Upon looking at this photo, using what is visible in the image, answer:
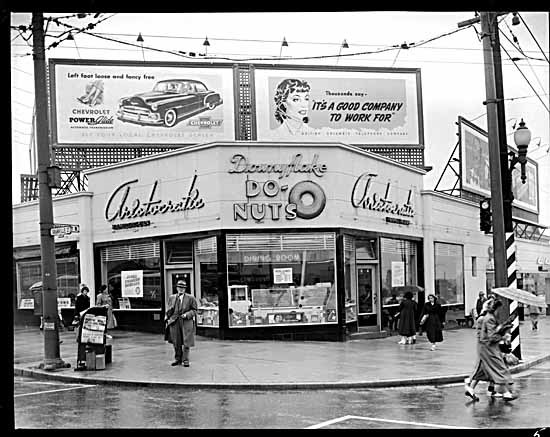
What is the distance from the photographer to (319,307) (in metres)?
21.2

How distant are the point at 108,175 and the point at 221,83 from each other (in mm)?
7303

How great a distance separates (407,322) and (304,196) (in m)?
4.25

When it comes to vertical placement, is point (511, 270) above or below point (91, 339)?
above

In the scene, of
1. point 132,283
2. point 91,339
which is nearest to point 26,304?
point 132,283

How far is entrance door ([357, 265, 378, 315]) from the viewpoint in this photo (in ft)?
76.0

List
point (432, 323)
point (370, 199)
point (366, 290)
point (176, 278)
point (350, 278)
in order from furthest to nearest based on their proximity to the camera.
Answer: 1. point (366, 290)
2. point (370, 199)
3. point (176, 278)
4. point (350, 278)
5. point (432, 323)

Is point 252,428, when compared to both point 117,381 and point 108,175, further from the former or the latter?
point 108,175

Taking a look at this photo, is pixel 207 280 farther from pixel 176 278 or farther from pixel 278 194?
pixel 278 194

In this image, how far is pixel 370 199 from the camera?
75.8 ft

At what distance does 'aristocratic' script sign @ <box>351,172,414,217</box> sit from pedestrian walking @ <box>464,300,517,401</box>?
9542 millimetres

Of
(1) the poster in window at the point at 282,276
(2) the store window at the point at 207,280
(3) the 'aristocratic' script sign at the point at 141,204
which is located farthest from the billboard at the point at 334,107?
(1) the poster in window at the point at 282,276

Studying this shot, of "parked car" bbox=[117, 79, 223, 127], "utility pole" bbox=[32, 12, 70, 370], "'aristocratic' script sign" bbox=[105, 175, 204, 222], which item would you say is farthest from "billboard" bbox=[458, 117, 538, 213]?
"utility pole" bbox=[32, 12, 70, 370]

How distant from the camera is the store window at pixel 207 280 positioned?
69.8 feet
